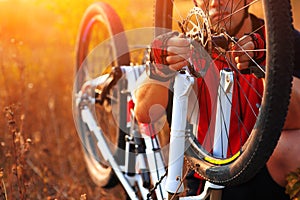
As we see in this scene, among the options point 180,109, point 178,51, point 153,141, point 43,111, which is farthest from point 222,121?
point 43,111

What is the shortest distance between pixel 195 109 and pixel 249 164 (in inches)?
21.3

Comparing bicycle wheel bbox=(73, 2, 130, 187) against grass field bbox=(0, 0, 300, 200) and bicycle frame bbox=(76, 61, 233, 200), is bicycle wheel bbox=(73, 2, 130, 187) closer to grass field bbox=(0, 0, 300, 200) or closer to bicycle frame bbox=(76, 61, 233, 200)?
bicycle frame bbox=(76, 61, 233, 200)

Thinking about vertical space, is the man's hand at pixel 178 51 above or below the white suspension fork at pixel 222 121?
above

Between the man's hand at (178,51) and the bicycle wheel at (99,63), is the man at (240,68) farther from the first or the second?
the bicycle wheel at (99,63)

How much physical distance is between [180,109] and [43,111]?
2.62m

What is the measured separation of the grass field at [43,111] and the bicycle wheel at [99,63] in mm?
186

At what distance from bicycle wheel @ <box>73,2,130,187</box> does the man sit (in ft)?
1.81

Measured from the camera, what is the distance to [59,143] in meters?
3.70

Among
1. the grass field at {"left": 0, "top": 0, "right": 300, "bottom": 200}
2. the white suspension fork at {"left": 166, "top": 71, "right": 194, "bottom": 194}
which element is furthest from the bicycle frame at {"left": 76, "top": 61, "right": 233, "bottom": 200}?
the grass field at {"left": 0, "top": 0, "right": 300, "bottom": 200}

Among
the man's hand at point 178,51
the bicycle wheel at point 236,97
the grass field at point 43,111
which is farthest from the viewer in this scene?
the grass field at point 43,111

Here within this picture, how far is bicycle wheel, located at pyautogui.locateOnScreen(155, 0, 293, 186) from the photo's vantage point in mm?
1299

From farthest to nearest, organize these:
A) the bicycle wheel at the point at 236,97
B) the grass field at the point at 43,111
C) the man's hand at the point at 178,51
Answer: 1. the grass field at the point at 43,111
2. the man's hand at the point at 178,51
3. the bicycle wheel at the point at 236,97

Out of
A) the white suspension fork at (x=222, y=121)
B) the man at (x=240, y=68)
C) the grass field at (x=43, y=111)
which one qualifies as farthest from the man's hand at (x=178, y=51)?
the grass field at (x=43, y=111)

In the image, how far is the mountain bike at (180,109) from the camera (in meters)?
1.33
